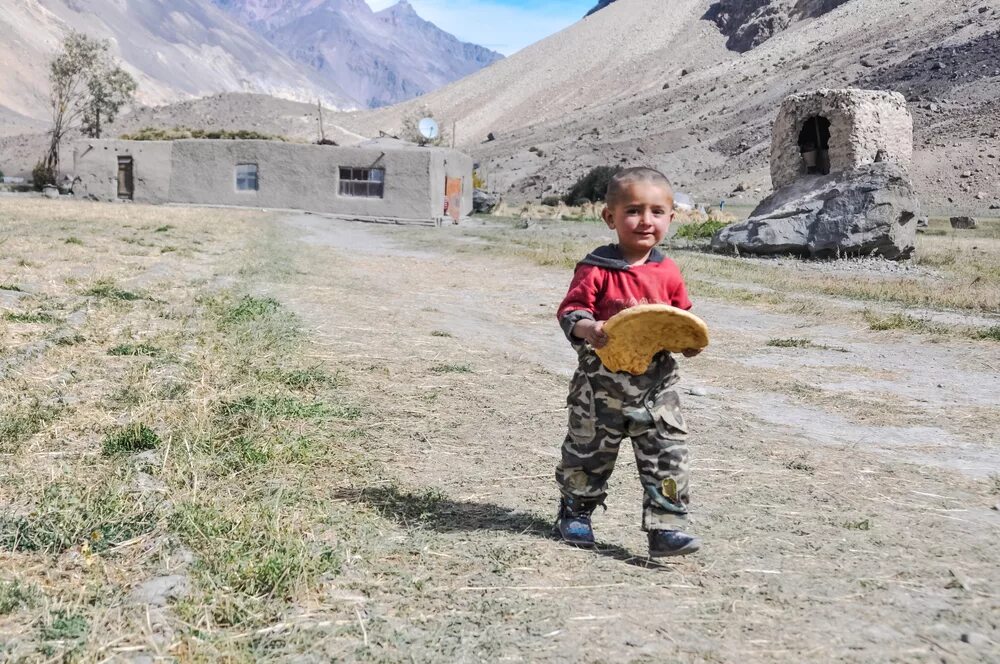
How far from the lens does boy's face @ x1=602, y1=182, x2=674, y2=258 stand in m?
3.06

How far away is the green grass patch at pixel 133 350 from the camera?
5125 mm

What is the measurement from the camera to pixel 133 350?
5168 mm

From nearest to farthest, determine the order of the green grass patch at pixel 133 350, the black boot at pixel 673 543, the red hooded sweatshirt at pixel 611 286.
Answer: the black boot at pixel 673 543 < the red hooded sweatshirt at pixel 611 286 < the green grass patch at pixel 133 350

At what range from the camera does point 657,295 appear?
3.14m

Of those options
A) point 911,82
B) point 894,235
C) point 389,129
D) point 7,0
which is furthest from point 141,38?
point 894,235

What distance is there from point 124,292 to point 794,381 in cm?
521

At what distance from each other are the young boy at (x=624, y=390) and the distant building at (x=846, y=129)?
48.5ft

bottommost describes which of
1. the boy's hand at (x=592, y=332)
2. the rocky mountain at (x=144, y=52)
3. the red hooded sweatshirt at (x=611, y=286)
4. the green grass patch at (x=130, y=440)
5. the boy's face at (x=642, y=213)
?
the green grass patch at (x=130, y=440)

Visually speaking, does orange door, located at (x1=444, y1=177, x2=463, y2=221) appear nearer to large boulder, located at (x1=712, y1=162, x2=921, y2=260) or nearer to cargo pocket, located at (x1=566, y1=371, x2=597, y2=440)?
large boulder, located at (x1=712, y1=162, x2=921, y2=260)

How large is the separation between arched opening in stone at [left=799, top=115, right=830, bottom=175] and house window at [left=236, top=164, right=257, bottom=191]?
1498cm

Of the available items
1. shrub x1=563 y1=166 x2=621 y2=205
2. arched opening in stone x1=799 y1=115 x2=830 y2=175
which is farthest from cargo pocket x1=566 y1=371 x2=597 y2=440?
shrub x1=563 y1=166 x2=621 y2=205

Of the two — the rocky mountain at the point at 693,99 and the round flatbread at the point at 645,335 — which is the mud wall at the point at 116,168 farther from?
the round flatbread at the point at 645,335

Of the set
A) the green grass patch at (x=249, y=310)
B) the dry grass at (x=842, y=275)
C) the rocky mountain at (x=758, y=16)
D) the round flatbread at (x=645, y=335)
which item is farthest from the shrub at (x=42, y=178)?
the rocky mountain at (x=758, y=16)

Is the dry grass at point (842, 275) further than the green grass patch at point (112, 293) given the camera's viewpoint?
Yes
